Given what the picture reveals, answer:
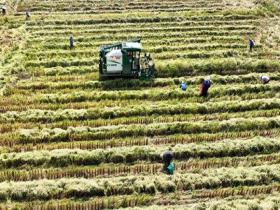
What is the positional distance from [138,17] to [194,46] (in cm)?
650

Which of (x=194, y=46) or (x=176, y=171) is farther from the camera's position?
(x=194, y=46)

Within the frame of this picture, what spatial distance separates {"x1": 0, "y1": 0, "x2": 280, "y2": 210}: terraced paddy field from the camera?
53.7 feet

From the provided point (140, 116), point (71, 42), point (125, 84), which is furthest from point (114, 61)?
point (71, 42)

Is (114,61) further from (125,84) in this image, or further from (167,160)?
(167,160)

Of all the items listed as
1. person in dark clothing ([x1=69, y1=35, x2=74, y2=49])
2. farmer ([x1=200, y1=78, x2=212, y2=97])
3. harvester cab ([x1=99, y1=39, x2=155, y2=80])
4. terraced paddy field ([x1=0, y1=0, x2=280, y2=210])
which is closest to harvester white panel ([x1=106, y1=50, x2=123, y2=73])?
harvester cab ([x1=99, y1=39, x2=155, y2=80])

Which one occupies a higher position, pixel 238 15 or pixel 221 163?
pixel 238 15

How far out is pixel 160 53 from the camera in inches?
1103

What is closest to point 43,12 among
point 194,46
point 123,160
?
point 194,46

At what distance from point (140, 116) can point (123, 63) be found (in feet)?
13.6

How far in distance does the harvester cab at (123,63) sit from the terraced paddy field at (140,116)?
1.81 ft

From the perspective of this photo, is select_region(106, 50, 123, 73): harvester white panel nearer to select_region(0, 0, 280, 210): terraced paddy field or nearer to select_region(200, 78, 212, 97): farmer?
select_region(0, 0, 280, 210): terraced paddy field

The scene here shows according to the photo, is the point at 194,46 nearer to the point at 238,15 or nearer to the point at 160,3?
the point at 238,15

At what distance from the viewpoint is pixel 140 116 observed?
69.9 feet

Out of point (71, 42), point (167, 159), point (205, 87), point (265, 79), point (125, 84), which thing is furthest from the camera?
point (71, 42)
